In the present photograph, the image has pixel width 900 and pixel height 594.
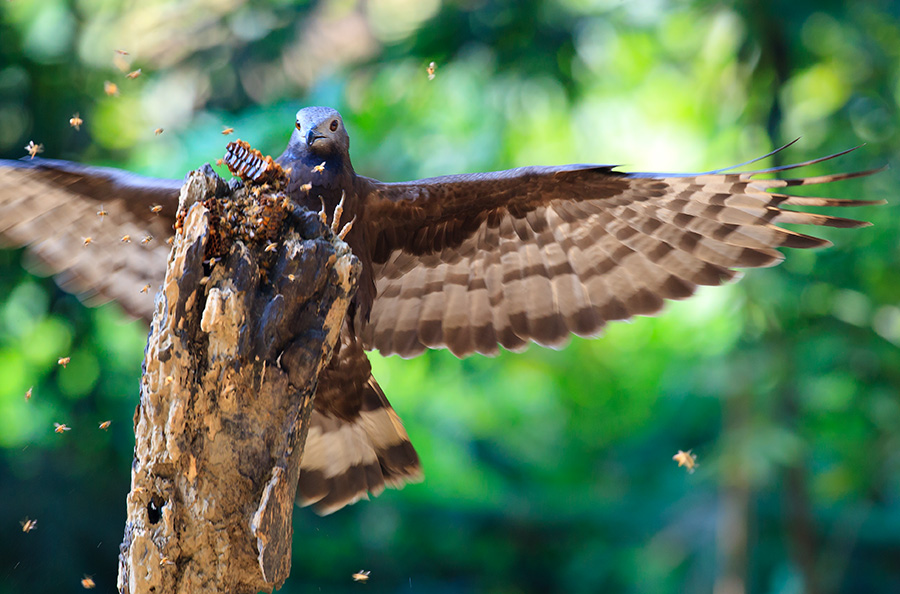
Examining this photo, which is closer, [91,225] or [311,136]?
[311,136]

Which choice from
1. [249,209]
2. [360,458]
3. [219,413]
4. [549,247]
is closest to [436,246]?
[549,247]

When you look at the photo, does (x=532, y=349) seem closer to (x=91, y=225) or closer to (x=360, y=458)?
(x=360, y=458)

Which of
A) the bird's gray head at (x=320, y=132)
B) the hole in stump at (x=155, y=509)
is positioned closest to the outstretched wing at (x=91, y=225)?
the bird's gray head at (x=320, y=132)

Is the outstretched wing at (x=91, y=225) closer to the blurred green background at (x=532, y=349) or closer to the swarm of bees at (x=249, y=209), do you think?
the swarm of bees at (x=249, y=209)

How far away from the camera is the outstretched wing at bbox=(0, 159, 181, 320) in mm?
3314

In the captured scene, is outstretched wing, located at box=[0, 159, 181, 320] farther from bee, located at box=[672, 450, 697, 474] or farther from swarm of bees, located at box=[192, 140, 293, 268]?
bee, located at box=[672, 450, 697, 474]

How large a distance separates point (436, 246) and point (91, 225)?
155cm

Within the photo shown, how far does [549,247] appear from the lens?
3895 millimetres

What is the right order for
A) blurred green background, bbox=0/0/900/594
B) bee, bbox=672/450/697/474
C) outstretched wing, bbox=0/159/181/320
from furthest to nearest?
blurred green background, bbox=0/0/900/594 < bee, bbox=672/450/697/474 < outstretched wing, bbox=0/159/181/320

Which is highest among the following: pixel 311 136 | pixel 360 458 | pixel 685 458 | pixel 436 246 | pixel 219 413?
pixel 311 136

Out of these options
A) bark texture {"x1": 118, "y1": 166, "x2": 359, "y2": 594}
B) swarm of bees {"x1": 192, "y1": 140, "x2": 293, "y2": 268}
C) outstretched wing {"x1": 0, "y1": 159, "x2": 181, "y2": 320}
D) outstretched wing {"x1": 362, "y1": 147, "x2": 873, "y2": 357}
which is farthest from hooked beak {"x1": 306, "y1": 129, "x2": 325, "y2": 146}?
bark texture {"x1": 118, "y1": 166, "x2": 359, "y2": 594}

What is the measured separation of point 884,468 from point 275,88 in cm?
622

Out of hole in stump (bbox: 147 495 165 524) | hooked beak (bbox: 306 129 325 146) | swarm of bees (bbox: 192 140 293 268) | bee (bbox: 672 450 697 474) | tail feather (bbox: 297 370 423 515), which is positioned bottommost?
bee (bbox: 672 450 697 474)

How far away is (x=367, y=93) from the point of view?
7.29m
